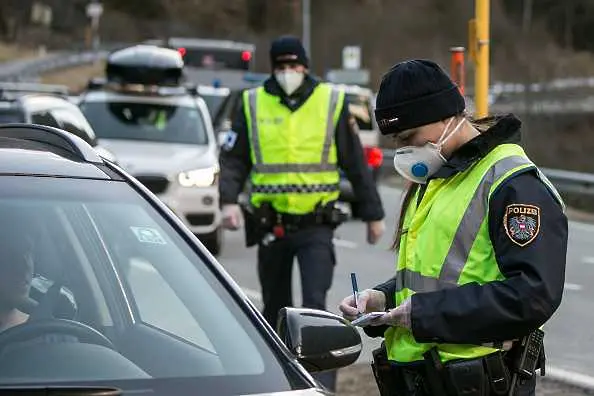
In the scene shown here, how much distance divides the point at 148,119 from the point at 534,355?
11.1 metres

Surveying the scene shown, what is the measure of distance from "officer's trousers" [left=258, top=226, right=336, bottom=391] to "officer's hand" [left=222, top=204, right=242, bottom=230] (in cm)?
22

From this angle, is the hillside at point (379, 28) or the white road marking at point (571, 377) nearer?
the white road marking at point (571, 377)

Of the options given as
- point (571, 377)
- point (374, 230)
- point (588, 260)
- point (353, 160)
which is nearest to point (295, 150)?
point (353, 160)

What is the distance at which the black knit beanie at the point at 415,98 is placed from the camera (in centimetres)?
368

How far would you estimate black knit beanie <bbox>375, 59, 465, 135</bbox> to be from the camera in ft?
12.1

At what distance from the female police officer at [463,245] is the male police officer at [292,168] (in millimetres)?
2896

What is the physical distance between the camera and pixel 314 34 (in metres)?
65.4

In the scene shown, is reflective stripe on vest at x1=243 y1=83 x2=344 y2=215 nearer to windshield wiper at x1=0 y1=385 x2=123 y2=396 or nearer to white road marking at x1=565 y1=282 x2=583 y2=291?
windshield wiper at x1=0 y1=385 x2=123 y2=396

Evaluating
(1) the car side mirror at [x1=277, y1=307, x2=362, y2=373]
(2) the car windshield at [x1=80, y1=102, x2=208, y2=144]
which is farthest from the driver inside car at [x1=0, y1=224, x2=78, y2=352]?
(2) the car windshield at [x1=80, y1=102, x2=208, y2=144]

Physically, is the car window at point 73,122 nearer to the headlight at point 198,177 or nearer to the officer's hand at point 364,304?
the headlight at point 198,177

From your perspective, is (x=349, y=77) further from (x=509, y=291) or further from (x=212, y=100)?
(x=509, y=291)

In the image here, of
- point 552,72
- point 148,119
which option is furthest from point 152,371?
point 552,72

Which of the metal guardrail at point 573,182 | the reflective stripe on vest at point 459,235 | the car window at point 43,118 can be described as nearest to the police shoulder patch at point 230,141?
the reflective stripe on vest at point 459,235

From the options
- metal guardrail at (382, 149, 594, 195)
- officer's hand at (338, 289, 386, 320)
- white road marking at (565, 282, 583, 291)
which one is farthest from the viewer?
metal guardrail at (382, 149, 594, 195)
